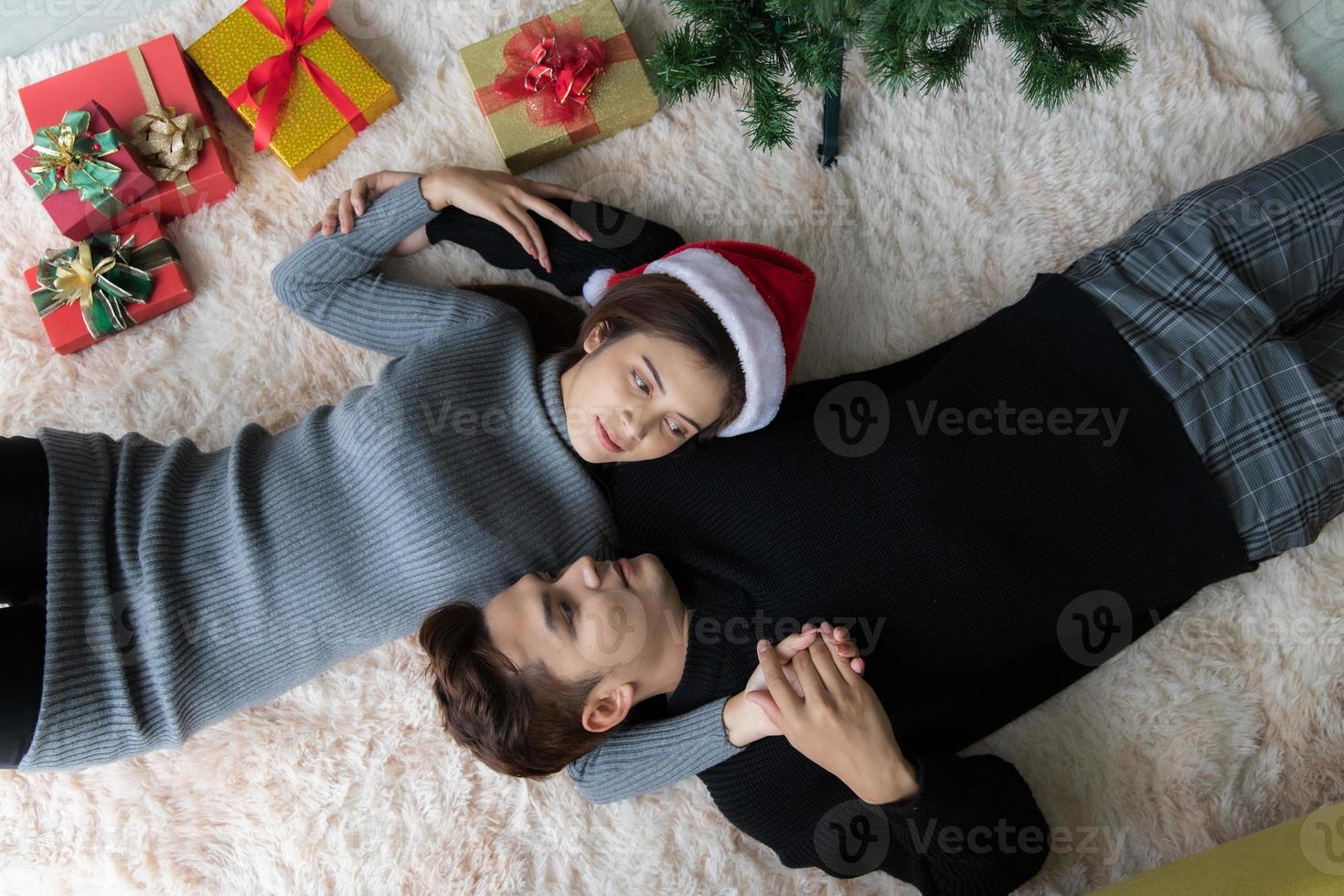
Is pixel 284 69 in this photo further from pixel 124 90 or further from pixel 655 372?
pixel 655 372

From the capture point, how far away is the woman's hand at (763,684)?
40.9 inches

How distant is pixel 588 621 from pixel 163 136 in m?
0.97

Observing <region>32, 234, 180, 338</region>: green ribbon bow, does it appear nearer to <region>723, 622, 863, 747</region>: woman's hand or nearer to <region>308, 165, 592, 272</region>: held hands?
<region>308, 165, 592, 272</region>: held hands

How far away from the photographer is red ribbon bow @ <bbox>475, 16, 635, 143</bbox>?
50.9 inches

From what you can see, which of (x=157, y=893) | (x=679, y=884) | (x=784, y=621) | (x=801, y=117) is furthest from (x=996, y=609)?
(x=157, y=893)

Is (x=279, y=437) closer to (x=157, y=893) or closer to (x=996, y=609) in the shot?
(x=157, y=893)

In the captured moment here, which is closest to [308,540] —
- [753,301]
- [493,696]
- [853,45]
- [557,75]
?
[493,696]

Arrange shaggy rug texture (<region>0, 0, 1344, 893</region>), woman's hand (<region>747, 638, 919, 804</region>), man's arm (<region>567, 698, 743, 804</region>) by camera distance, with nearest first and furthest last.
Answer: woman's hand (<region>747, 638, 919, 804</region>) < man's arm (<region>567, 698, 743, 804</region>) < shaggy rug texture (<region>0, 0, 1344, 893</region>)

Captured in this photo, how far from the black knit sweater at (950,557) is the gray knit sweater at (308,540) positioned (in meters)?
0.13

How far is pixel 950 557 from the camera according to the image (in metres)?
1.08

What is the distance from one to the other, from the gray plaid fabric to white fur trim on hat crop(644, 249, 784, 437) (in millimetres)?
442

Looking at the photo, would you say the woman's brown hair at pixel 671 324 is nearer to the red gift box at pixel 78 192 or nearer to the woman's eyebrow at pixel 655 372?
the woman's eyebrow at pixel 655 372

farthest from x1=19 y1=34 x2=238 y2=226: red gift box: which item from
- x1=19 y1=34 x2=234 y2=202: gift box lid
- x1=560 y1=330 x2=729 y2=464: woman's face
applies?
x1=560 y1=330 x2=729 y2=464: woman's face

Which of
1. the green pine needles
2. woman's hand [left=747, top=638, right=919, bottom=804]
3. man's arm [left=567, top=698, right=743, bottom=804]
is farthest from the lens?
man's arm [left=567, top=698, right=743, bottom=804]
